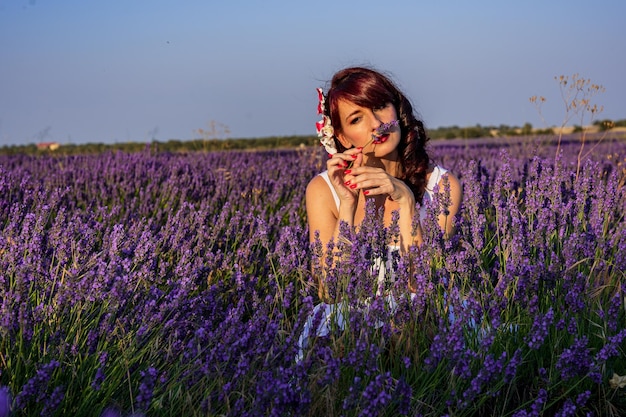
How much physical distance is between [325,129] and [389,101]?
312 mm

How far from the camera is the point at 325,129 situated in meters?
3.60

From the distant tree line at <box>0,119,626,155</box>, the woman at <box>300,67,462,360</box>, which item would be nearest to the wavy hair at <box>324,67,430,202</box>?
the woman at <box>300,67,462,360</box>

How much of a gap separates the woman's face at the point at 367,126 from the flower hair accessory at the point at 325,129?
0.25ft

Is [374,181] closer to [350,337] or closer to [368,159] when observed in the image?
[368,159]

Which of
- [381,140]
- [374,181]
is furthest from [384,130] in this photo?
[374,181]

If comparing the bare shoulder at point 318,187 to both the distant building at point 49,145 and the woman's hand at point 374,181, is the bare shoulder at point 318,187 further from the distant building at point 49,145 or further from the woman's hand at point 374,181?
the distant building at point 49,145

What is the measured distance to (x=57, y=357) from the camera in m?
2.31

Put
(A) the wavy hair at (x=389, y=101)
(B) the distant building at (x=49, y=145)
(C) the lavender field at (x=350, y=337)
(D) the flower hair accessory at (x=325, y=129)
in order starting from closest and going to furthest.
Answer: (C) the lavender field at (x=350, y=337) → (A) the wavy hair at (x=389, y=101) → (D) the flower hair accessory at (x=325, y=129) → (B) the distant building at (x=49, y=145)

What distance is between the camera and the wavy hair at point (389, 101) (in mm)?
3465

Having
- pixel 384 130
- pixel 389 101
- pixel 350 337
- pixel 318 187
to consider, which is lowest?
pixel 350 337

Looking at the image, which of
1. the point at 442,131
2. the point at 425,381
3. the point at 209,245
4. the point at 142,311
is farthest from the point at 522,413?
the point at 442,131

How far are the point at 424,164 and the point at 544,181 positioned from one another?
1.77 ft

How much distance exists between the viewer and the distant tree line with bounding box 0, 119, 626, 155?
1161cm

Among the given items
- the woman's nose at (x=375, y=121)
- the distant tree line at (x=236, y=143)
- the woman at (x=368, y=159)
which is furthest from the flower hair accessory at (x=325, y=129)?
the distant tree line at (x=236, y=143)
